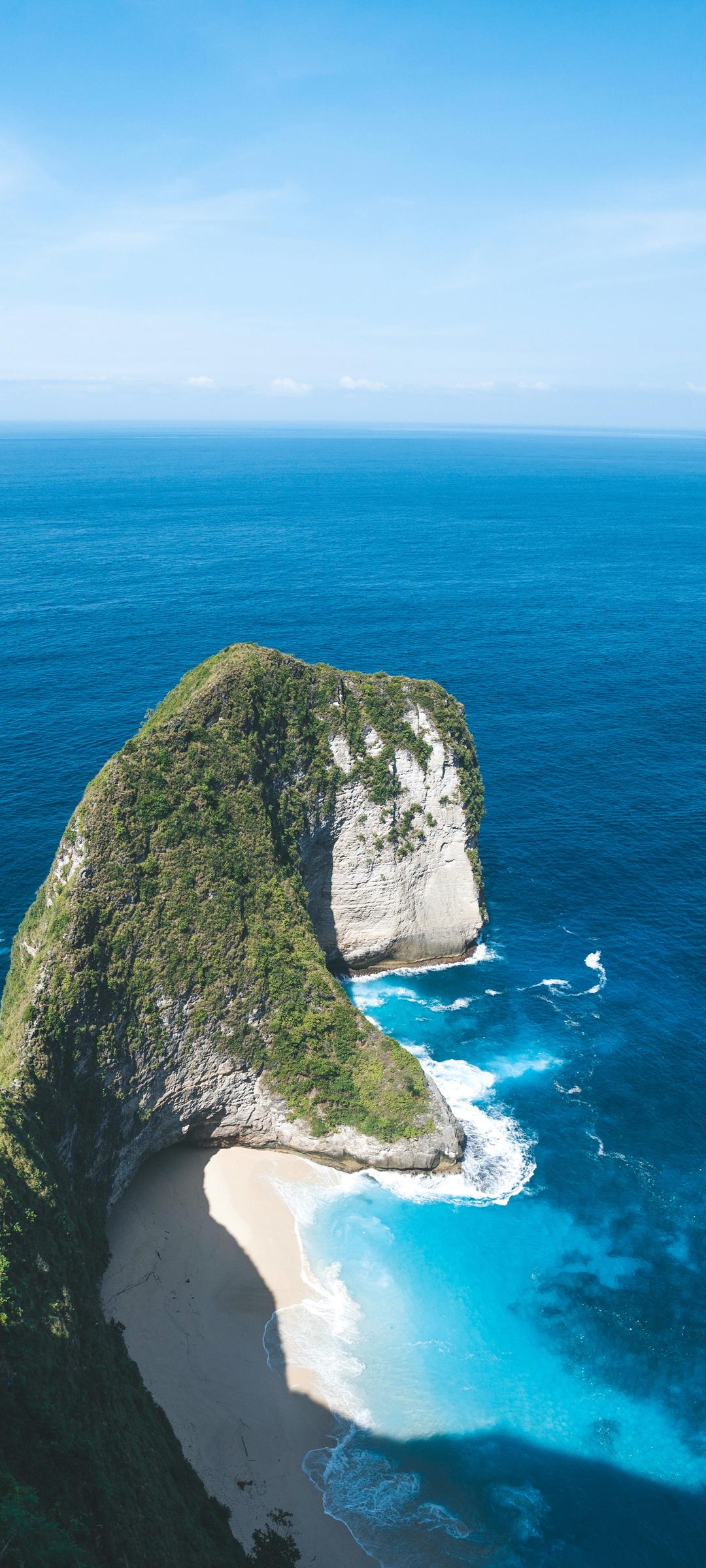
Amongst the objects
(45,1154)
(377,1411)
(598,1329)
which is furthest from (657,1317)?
(45,1154)

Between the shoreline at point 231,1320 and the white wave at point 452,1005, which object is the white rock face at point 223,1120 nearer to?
the shoreline at point 231,1320

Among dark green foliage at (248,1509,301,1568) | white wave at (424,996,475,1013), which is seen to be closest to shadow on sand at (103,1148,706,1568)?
dark green foliage at (248,1509,301,1568)

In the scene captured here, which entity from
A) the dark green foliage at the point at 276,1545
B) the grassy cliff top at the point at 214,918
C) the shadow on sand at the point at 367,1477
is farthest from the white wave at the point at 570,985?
the dark green foliage at the point at 276,1545

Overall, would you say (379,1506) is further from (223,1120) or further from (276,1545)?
(223,1120)

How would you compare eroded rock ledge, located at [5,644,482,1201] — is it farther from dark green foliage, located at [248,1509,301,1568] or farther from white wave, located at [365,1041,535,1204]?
dark green foliage, located at [248,1509,301,1568]

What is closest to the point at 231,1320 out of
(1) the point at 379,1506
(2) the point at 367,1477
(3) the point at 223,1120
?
(2) the point at 367,1477

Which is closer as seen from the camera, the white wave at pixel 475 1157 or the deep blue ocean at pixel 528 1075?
the deep blue ocean at pixel 528 1075
